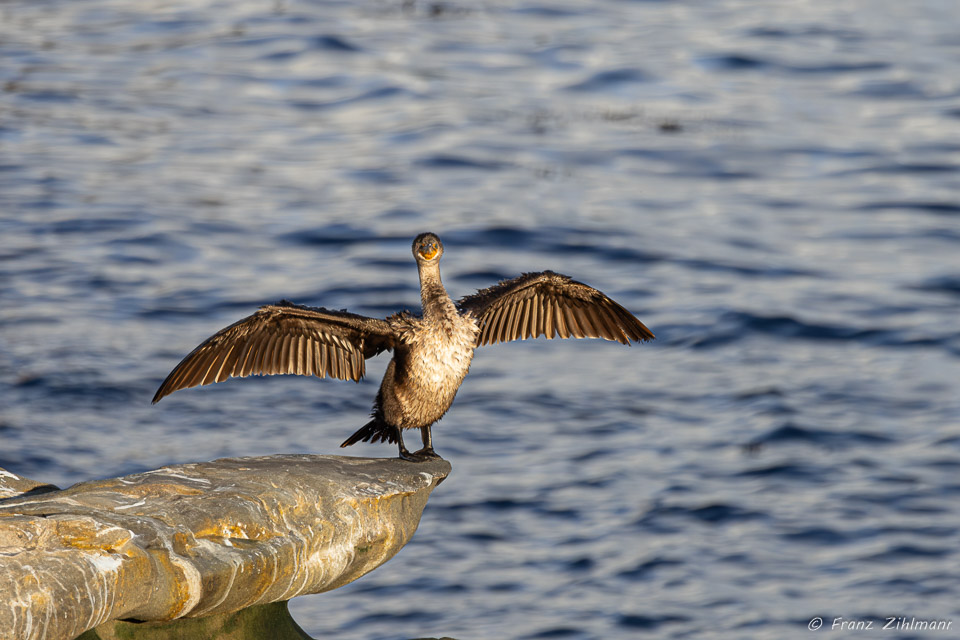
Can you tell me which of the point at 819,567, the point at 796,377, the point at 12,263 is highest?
the point at 12,263

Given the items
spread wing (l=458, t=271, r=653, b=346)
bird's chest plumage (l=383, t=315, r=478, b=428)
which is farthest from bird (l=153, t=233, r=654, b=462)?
spread wing (l=458, t=271, r=653, b=346)

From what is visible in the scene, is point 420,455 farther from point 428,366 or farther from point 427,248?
point 427,248

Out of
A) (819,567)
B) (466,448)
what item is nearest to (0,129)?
(466,448)

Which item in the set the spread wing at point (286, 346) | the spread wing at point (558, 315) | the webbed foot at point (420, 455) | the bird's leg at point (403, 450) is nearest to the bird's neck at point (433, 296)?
the spread wing at point (286, 346)

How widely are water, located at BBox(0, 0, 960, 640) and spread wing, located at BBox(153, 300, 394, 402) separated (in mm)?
3376

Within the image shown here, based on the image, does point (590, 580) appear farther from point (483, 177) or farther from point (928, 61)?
point (928, 61)

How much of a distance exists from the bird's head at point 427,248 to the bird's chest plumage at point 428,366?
1.21 ft

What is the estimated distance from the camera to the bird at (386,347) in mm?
6961

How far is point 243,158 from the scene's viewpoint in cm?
1823

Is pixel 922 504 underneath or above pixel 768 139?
underneath

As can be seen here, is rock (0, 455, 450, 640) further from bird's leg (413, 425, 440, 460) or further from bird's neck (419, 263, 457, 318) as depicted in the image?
bird's neck (419, 263, 457, 318)

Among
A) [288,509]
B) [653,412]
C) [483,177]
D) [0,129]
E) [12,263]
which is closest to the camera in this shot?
[288,509]

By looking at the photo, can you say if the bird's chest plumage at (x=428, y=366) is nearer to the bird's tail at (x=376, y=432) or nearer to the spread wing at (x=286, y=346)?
the spread wing at (x=286, y=346)

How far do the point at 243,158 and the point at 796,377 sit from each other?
8.15 meters
